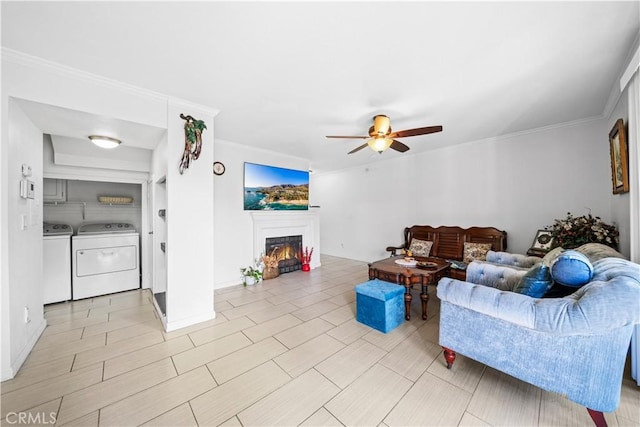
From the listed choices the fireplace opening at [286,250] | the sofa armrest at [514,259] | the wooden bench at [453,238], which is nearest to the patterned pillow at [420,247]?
the wooden bench at [453,238]

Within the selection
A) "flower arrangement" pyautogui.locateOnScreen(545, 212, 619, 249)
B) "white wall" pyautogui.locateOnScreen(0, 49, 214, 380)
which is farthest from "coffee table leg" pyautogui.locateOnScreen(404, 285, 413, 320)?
"white wall" pyautogui.locateOnScreen(0, 49, 214, 380)

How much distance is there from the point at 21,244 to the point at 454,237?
5.47m

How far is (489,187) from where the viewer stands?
3.93 metres

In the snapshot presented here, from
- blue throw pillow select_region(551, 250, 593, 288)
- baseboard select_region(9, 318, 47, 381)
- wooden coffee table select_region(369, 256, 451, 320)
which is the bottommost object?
baseboard select_region(9, 318, 47, 381)

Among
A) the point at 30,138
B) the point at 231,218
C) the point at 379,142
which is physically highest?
the point at 379,142

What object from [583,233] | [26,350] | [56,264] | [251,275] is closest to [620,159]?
[583,233]

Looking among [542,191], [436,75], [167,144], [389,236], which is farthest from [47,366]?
[542,191]

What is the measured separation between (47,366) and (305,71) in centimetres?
333

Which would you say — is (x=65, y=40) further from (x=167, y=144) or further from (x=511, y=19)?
(x=511, y=19)

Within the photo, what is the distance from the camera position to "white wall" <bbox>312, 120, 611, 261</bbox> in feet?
10.3

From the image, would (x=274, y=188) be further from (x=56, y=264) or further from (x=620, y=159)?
(x=620, y=159)

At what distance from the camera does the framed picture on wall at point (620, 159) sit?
6.91 feet

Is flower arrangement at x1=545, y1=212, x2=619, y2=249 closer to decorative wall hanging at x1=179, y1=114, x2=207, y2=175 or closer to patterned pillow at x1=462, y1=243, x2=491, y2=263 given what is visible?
patterned pillow at x1=462, y1=243, x2=491, y2=263

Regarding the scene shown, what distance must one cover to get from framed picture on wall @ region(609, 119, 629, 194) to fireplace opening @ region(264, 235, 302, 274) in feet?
15.0
